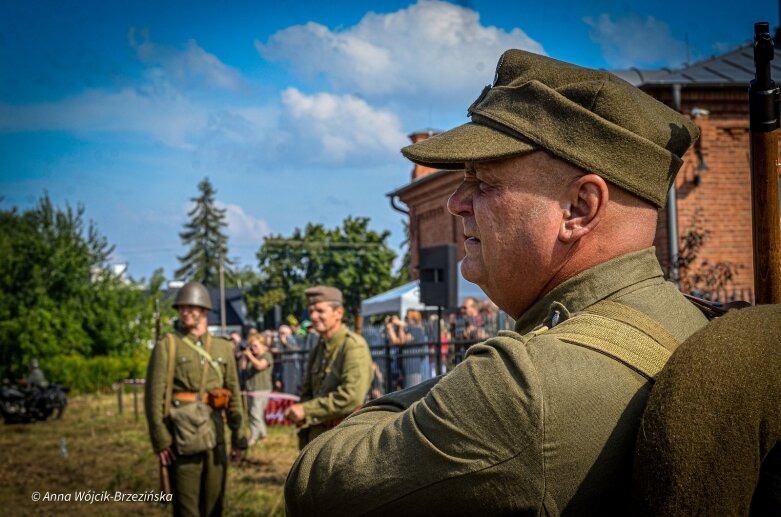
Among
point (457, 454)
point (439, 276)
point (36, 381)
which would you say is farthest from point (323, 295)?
point (36, 381)

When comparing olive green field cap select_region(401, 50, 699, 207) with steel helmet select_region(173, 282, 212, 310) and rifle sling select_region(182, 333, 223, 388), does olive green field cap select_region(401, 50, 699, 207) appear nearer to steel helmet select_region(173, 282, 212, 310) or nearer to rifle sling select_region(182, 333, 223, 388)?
rifle sling select_region(182, 333, 223, 388)

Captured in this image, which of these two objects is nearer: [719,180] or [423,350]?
[423,350]

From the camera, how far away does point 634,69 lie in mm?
16969

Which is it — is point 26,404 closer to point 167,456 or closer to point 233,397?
point 233,397

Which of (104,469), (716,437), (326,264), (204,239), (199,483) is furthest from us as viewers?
(204,239)

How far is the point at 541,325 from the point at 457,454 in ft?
1.28

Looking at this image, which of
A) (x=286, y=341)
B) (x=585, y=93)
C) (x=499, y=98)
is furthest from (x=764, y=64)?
(x=286, y=341)

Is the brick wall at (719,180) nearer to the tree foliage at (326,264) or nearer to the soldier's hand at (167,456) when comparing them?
the soldier's hand at (167,456)

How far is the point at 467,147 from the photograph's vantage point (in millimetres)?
1707

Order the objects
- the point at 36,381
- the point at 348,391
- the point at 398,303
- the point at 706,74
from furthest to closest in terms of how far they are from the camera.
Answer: the point at 36,381, the point at 398,303, the point at 706,74, the point at 348,391

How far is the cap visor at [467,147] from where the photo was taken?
1.68 meters

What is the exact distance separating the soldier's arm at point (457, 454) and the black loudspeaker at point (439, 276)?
10.1 metres

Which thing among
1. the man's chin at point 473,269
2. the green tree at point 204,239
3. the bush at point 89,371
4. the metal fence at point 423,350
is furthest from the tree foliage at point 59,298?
the green tree at point 204,239

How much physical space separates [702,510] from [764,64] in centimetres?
99
